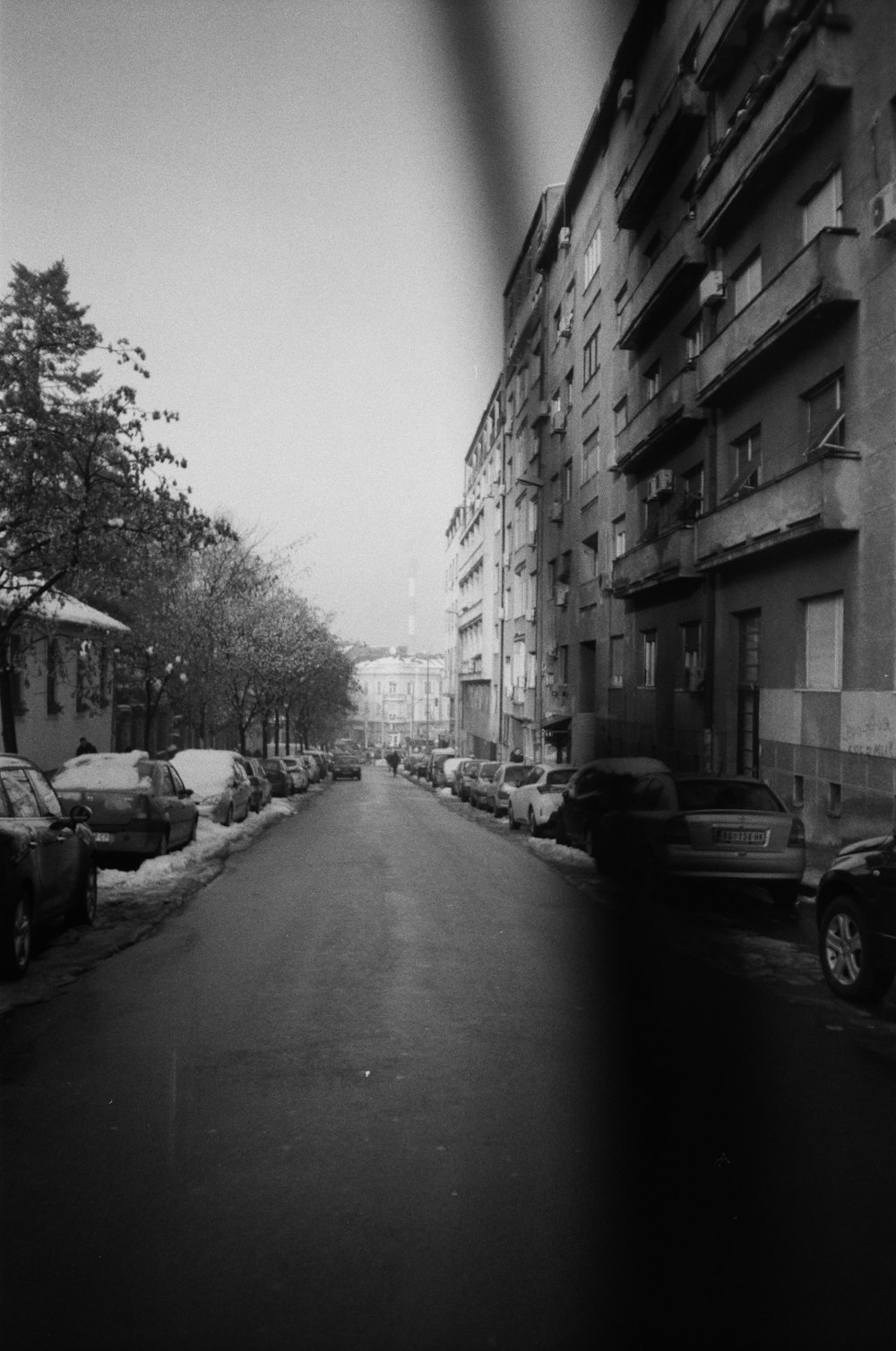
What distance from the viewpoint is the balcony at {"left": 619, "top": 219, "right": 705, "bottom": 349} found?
21172 mm

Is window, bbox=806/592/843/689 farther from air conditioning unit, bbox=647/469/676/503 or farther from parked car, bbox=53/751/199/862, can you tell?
parked car, bbox=53/751/199/862

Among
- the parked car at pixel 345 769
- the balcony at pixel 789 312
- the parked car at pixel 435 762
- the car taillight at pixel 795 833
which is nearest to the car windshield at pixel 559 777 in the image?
the balcony at pixel 789 312

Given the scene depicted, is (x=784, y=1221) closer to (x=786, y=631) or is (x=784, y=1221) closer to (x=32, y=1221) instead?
(x=32, y=1221)

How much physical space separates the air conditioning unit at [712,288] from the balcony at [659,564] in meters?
4.13

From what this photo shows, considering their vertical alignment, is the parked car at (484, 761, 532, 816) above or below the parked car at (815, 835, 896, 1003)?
below

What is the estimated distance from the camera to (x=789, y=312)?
55.6ft

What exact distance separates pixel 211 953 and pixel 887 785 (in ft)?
31.2

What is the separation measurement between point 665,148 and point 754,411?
475 cm

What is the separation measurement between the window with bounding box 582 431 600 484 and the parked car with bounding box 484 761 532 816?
7977 millimetres

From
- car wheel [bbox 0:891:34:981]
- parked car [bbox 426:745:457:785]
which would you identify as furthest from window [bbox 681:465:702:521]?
parked car [bbox 426:745:457:785]

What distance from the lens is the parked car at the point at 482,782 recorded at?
33.1 metres

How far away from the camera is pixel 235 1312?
3.13 m

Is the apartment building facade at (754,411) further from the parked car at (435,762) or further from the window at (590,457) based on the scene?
the parked car at (435,762)

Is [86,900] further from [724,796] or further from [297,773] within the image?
[297,773]
